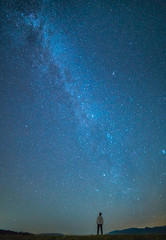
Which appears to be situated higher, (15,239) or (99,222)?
(99,222)

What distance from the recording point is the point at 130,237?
1661 cm

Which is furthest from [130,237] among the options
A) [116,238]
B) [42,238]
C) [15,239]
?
[15,239]

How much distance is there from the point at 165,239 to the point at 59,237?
28.8 ft

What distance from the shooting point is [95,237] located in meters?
17.0

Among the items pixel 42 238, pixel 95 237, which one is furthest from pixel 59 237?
pixel 95 237

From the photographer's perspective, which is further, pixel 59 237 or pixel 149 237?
pixel 59 237

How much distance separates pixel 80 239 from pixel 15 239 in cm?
617

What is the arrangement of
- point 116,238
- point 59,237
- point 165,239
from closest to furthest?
point 165,239 < point 116,238 < point 59,237

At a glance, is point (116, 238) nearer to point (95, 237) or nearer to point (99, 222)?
point (95, 237)

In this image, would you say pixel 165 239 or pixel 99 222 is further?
pixel 99 222

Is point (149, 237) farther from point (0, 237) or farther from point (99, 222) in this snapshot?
point (0, 237)

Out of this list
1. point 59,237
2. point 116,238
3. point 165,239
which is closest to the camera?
point 165,239

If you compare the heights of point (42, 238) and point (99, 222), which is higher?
point (99, 222)

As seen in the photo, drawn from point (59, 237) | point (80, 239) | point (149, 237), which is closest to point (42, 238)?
point (59, 237)
